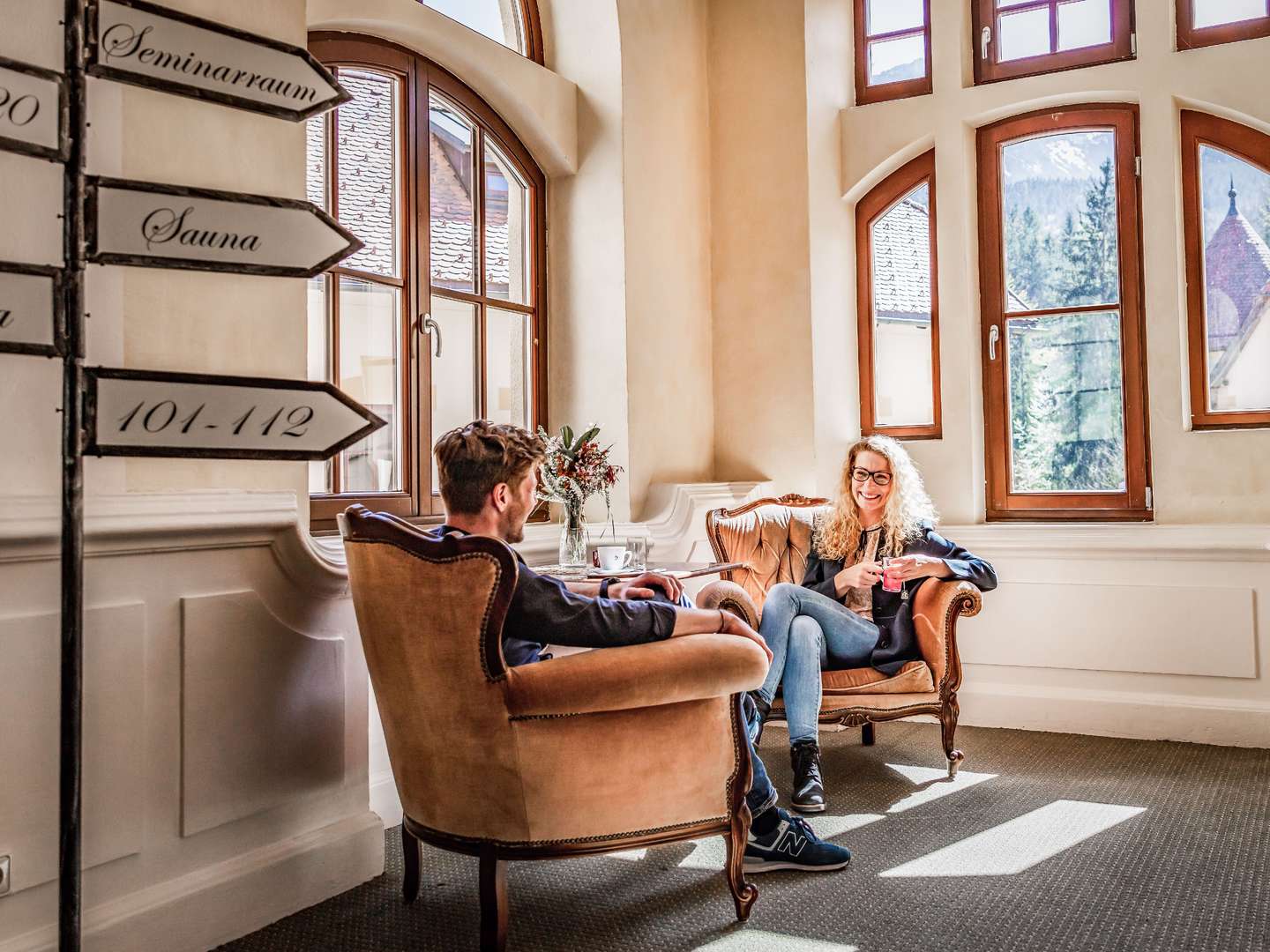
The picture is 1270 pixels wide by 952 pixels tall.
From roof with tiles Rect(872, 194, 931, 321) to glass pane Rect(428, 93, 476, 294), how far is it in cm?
182

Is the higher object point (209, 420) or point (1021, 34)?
point (1021, 34)

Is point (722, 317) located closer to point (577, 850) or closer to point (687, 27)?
point (687, 27)

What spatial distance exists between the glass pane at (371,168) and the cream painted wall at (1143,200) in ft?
6.70

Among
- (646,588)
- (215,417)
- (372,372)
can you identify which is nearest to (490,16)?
(372,372)

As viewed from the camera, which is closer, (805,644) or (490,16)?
(805,644)

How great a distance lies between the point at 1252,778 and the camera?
3.29m

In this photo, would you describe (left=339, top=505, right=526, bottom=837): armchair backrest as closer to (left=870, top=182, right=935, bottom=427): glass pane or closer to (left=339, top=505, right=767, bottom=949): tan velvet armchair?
(left=339, top=505, right=767, bottom=949): tan velvet armchair

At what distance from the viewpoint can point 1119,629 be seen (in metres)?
3.90

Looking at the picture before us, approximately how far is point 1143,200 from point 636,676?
10.0 ft

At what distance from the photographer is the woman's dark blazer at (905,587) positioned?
328cm

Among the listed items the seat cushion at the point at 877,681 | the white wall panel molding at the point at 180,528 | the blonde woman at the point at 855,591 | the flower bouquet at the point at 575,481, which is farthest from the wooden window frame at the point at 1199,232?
the white wall panel molding at the point at 180,528

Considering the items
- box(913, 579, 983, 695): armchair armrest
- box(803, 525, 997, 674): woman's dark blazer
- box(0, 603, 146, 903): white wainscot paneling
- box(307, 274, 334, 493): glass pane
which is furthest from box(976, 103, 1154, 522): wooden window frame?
box(0, 603, 146, 903): white wainscot paneling

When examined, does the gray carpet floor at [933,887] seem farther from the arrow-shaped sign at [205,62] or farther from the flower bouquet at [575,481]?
the arrow-shaped sign at [205,62]

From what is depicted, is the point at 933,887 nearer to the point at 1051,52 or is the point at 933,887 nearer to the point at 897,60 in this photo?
the point at 1051,52
